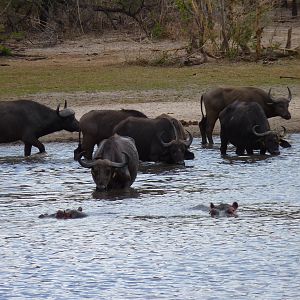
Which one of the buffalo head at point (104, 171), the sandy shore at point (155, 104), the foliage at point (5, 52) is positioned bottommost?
the sandy shore at point (155, 104)

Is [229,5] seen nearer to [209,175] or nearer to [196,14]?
[196,14]

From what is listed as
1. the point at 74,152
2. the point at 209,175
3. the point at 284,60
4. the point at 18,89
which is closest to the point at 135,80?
the point at 18,89

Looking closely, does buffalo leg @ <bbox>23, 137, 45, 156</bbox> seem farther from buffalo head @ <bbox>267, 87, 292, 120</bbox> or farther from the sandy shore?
buffalo head @ <bbox>267, 87, 292, 120</bbox>

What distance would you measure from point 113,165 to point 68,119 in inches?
200

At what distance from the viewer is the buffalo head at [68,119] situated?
19266 mm

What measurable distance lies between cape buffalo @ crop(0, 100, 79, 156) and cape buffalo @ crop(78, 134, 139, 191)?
4079mm

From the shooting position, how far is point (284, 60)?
1118 inches

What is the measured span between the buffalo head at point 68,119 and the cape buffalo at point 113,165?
14.0 feet

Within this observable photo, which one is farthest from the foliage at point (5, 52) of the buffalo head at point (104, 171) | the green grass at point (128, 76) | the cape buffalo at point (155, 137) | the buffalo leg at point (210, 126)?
the buffalo head at point (104, 171)

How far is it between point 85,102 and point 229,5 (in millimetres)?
7315

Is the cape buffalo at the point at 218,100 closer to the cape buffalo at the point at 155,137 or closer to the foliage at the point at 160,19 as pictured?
the cape buffalo at the point at 155,137

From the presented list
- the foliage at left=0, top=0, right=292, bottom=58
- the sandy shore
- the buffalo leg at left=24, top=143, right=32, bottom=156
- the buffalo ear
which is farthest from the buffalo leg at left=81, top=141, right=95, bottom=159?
the foliage at left=0, top=0, right=292, bottom=58

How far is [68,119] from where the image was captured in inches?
762

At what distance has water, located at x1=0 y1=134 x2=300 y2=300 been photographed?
10.1m
